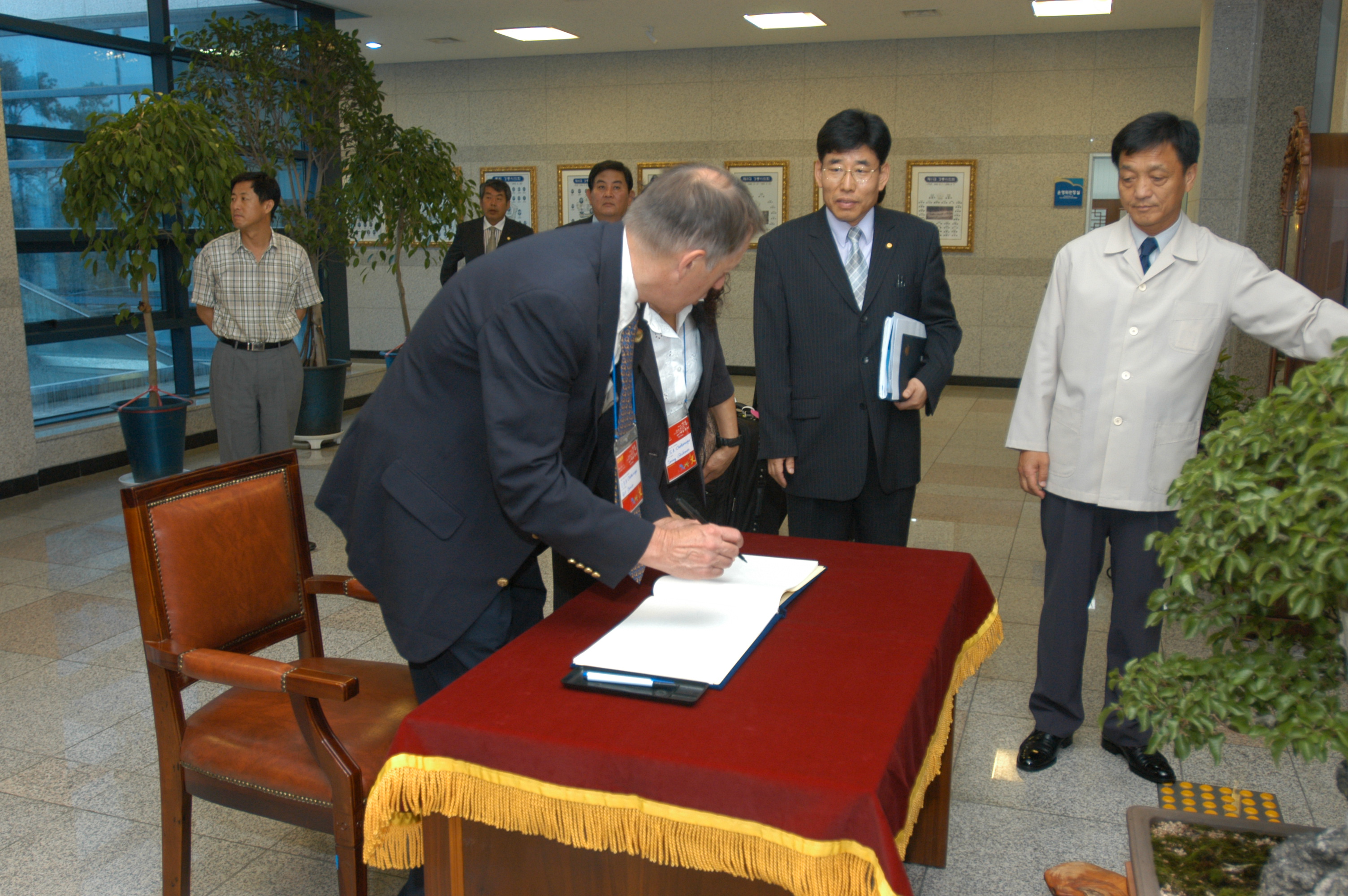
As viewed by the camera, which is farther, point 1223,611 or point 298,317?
point 298,317

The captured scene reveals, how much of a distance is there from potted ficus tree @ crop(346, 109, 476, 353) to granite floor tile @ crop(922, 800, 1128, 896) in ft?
20.3

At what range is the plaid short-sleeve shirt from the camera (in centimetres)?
502

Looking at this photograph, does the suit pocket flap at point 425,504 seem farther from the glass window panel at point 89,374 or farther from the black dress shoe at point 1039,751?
the glass window panel at point 89,374

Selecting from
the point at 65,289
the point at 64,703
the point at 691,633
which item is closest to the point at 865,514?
the point at 691,633

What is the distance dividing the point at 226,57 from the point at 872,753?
7.31 metres

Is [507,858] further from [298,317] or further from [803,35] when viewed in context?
[803,35]

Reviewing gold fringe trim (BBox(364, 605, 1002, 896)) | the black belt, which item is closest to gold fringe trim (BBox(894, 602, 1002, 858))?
gold fringe trim (BBox(364, 605, 1002, 896))

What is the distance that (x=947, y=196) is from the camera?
33.4 ft

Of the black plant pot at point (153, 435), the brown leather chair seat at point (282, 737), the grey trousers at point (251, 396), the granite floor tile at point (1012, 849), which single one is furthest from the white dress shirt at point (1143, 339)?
the black plant pot at point (153, 435)

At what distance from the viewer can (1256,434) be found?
4.12 feet

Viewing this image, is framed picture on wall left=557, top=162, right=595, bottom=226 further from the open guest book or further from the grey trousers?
the open guest book

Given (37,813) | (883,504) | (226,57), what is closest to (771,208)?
(226,57)

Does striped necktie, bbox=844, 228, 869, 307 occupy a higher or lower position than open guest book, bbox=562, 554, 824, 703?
higher

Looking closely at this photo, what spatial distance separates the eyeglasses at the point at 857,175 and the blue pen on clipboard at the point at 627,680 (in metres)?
1.76
